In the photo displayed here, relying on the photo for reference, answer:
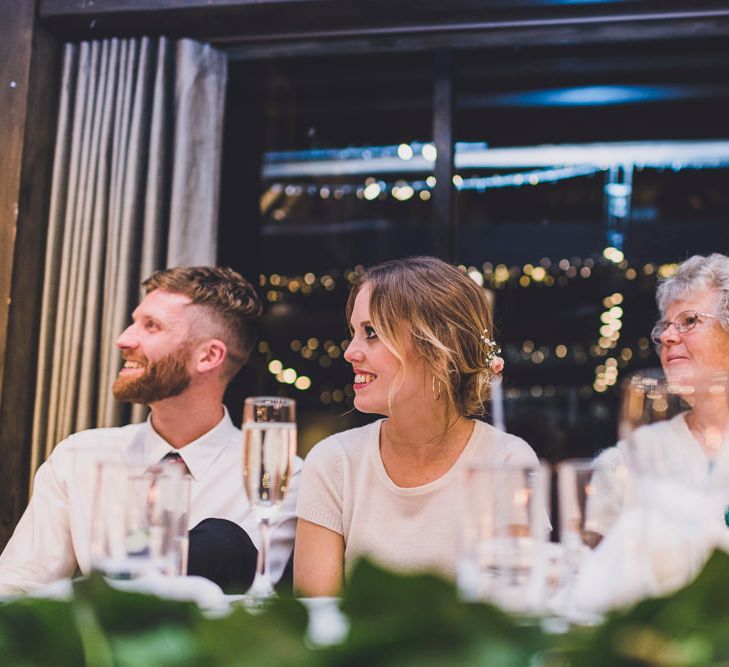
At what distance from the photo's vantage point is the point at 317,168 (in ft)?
16.0

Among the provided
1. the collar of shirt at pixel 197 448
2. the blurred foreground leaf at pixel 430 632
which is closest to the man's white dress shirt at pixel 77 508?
the collar of shirt at pixel 197 448

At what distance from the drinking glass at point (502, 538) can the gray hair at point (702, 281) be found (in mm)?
1738

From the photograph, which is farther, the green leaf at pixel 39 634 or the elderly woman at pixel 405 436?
the elderly woman at pixel 405 436

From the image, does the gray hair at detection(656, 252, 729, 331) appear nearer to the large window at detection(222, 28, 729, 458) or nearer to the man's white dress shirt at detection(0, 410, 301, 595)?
the large window at detection(222, 28, 729, 458)

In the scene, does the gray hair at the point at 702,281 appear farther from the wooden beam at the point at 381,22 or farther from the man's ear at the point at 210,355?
the man's ear at the point at 210,355

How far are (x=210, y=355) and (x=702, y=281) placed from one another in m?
1.42

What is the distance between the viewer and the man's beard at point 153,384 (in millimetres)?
2422

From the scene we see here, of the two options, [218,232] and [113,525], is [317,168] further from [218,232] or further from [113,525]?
[113,525]

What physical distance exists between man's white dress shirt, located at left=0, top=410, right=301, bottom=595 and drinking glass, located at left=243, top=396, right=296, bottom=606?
2.53ft

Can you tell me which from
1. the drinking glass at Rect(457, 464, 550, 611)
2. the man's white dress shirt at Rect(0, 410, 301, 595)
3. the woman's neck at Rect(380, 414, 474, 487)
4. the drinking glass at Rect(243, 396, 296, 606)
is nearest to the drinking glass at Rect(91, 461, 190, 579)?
the drinking glass at Rect(243, 396, 296, 606)

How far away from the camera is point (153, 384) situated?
Result: 7.97 ft

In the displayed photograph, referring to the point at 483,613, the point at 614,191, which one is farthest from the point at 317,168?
the point at 483,613

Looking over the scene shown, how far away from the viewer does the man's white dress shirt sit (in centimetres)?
206

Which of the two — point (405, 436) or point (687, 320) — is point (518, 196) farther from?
point (405, 436)
